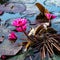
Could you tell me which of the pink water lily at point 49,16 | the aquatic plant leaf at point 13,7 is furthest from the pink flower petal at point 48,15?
the aquatic plant leaf at point 13,7

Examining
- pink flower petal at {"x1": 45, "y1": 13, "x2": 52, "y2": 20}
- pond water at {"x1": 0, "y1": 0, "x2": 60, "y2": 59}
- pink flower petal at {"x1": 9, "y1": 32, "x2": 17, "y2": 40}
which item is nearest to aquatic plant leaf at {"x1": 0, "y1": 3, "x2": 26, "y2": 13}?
pond water at {"x1": 0, "y1": 0, "x2": 60, "y2": 59}

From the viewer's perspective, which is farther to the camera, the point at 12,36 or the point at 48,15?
the point at 48,15

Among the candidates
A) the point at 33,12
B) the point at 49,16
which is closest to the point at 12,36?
the point at 49,16

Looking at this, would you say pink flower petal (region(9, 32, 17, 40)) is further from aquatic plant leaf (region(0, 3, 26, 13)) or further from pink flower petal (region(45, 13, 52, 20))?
aquatic plant leaf (region(0, 3, 26, 13))

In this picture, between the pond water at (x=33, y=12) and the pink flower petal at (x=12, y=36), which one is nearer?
the pink flower petal at (x=12, y=36)

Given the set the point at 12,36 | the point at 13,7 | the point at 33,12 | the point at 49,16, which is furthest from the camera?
the point at 13,7

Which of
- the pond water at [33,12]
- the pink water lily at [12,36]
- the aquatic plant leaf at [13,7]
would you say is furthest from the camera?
the aquatic plant leaf at [13,7]

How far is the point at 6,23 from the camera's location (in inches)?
95.0

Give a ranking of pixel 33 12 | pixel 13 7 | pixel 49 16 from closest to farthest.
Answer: pixel 49 16, pixel 33 12, pixel 13 7

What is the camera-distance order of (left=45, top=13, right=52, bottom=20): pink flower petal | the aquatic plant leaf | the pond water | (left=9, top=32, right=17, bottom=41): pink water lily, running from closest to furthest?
1. (left=9, top=32, right=17, bottom=41): pink water lily
2. (left=45, top=13, right=52, bottom=20): pink flower petal
3. the pond water
4. the aquatic plant leaf

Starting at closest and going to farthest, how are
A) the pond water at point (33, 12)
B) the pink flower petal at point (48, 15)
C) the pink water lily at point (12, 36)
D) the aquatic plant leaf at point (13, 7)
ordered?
the pink water lily at point (12, 36), the pink flower petal at point (48, 15), the pond water at point (33, 12), the aquatic plant leaf at point (13, 7)

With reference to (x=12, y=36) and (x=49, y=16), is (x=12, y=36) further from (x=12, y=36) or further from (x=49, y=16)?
(x=49, y=16)

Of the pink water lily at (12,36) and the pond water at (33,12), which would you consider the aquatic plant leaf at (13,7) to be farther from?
the pink water lily at (12,36)

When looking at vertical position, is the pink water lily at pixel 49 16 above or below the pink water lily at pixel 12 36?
above
